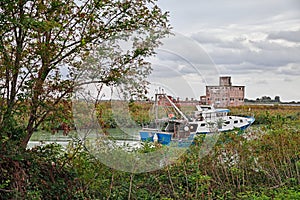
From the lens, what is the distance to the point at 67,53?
10.5ft

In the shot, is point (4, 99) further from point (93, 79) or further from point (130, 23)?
point (130, 23)

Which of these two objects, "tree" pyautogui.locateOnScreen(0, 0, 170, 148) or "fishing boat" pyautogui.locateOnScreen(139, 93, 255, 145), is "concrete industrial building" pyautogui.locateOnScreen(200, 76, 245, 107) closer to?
"fishing boat" pyautogui.locateOnScreen(139, 93, 255, 145)

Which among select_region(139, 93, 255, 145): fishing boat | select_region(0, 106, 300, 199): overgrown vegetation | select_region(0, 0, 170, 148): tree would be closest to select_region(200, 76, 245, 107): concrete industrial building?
select_region(139, 93, 255, 145): fishing boat

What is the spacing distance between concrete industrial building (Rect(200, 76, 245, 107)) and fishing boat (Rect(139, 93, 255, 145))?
63 mm

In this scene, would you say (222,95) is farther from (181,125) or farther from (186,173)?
(186,173)

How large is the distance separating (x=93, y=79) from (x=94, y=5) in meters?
0.57

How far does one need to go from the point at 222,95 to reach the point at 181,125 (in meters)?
0.49

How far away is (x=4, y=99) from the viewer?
2998mm

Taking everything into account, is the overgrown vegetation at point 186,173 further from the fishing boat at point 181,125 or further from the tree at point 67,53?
the tree at point 67,53

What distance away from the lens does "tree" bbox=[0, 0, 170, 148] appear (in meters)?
2.99

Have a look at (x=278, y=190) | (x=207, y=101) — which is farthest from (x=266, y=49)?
(x=278, y=190)

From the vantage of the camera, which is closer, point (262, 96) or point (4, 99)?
point (4, 99)

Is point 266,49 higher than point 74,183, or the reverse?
point 266,49

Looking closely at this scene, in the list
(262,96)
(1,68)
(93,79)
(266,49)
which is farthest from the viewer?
(262,96)
